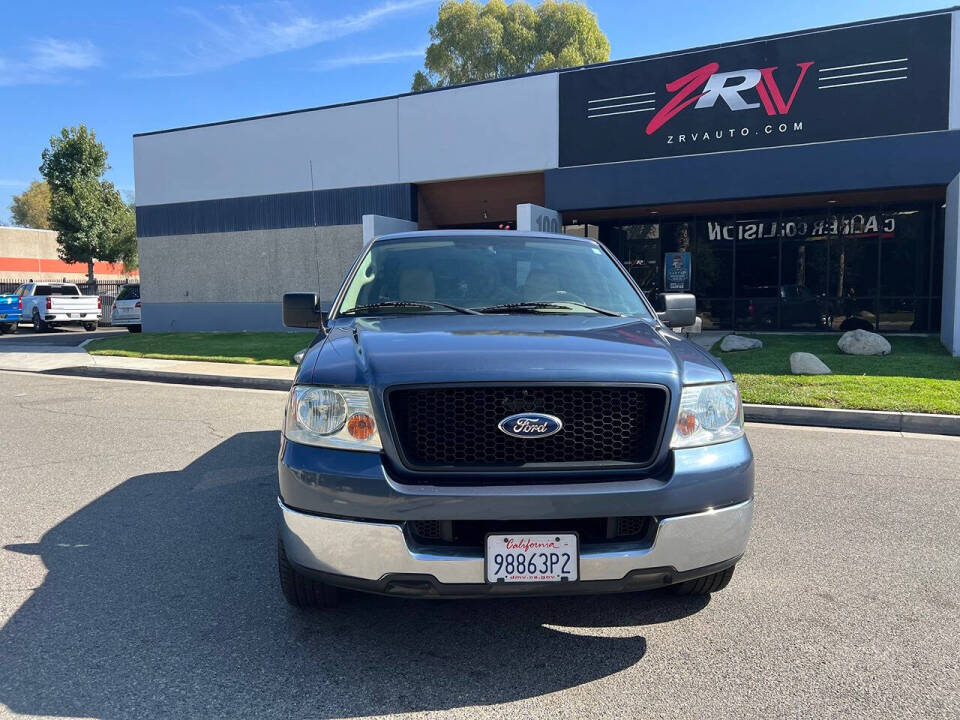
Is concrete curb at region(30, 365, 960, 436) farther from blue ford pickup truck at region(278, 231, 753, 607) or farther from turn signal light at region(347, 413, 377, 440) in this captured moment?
turn signal light at region(347, 413, 377, 440)

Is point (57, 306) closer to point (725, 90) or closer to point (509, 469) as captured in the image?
point (725, 90)

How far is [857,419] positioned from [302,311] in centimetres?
688

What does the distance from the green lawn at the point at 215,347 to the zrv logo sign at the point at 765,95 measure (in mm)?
8939

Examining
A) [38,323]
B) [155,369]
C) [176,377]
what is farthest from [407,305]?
[38,323]

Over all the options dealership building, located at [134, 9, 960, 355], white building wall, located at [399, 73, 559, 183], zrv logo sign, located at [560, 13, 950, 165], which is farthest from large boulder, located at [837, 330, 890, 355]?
white building wall, located at [399, 73, 559, 183]

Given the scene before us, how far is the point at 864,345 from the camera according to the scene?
12.8 metres

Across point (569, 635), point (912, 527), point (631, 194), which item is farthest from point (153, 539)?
point (631, 194)

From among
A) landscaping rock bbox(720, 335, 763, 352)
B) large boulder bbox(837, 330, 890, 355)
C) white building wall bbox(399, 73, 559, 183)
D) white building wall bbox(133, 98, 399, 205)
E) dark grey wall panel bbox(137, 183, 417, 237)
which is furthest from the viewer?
white building wall bbox(133, 98, 399, 205)

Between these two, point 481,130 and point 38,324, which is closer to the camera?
point 481,130

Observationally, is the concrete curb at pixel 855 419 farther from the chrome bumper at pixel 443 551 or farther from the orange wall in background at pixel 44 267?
the orange wall in background at pixel 44 267

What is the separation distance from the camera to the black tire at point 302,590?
9.98ft

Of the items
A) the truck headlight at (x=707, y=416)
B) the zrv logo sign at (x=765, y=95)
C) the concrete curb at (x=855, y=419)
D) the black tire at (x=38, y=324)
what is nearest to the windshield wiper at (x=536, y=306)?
the truck headlight at (x=707, y=416)

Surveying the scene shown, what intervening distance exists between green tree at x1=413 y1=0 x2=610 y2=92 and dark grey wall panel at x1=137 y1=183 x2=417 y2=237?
2246 cm

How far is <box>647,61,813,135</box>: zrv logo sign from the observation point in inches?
652
